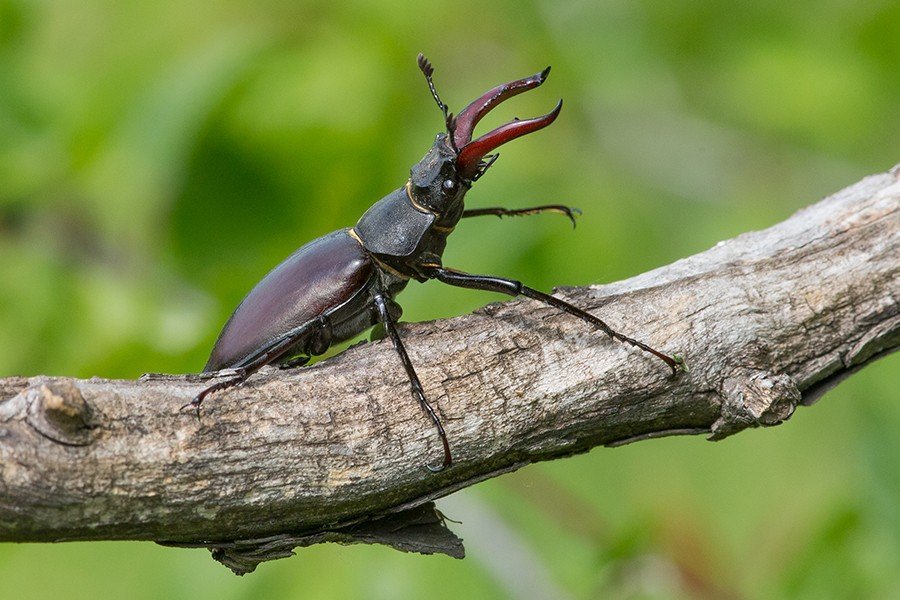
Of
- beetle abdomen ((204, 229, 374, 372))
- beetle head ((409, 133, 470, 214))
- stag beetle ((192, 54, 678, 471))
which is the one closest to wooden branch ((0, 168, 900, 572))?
stag beetle ((192, 54, 678, 471))

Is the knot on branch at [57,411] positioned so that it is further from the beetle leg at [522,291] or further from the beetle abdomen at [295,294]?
the beetle leg at [522,291]

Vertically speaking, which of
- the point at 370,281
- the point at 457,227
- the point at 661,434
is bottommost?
the point at 661,434

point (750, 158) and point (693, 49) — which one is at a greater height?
point (693, 49)

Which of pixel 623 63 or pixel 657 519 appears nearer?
pixel 657 519

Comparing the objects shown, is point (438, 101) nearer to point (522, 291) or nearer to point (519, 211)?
point (519, 211)

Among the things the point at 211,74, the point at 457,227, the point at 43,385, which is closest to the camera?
the point at 43,385

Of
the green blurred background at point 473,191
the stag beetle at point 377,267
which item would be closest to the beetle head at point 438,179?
the stag beetle at point 377,267

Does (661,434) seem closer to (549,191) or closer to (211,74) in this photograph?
(549,191)

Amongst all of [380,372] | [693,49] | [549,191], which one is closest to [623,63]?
[693,49]
